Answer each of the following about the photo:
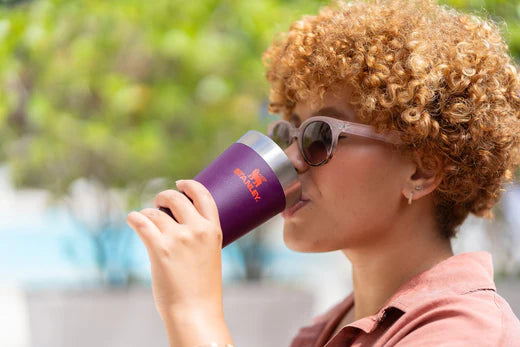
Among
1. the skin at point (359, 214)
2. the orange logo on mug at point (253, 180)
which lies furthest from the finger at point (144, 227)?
the orange logo on mug at point (253, 180)

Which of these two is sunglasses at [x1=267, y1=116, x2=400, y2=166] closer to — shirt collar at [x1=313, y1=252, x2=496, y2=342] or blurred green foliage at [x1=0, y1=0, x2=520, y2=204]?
shirt collar at [x1=313, y1=252, x2=496, y2=342]

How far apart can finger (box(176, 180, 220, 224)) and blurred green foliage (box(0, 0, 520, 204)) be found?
2.35m

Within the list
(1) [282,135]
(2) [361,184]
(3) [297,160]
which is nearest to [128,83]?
(1) [282,135]

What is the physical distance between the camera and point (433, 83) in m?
1.49

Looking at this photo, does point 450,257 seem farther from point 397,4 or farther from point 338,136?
point 397,4

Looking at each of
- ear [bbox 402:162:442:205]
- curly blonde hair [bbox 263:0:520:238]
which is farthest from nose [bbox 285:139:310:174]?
ear [bbox 402:162:442:205]

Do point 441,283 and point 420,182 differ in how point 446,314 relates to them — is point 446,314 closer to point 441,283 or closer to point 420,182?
point 441,283

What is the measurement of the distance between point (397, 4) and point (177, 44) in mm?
2648

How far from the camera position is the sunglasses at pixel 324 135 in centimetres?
155

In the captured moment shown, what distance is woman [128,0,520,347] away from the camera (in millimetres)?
1473

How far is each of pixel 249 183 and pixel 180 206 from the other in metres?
0.18

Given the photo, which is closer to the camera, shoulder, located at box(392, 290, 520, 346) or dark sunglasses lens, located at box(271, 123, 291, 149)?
shoulder, located at box(392, 290, 520, 346)

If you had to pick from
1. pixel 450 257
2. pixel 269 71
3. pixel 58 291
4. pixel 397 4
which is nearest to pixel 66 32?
pixel 58 291

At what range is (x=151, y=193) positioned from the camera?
577 centimetres
